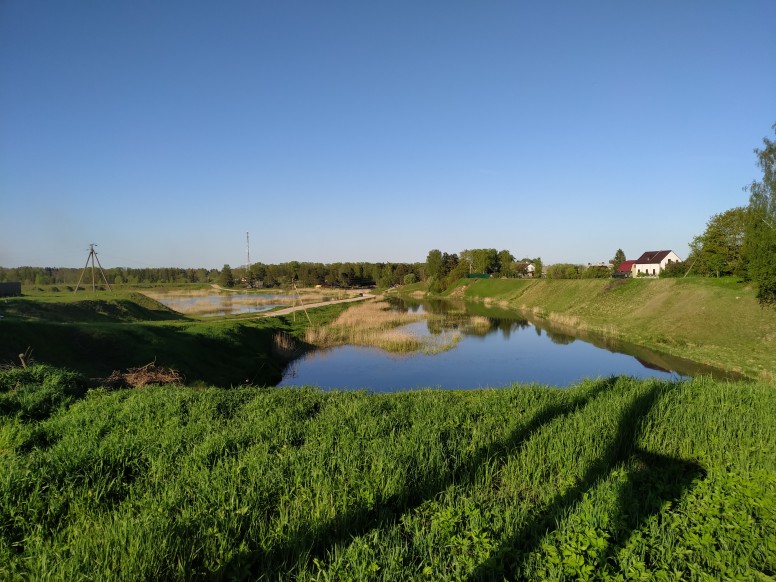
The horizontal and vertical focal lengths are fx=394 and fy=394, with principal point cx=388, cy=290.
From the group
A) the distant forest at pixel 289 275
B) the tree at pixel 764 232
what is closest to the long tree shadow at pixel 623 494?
the tree at pixel 764 232

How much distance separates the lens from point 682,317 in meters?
31.0

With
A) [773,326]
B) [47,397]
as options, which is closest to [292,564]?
[47,397]

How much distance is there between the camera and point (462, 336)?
35406mm

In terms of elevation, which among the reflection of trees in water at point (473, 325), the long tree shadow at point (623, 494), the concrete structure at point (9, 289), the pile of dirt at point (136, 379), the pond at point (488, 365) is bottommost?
the pond at point (488, 365)

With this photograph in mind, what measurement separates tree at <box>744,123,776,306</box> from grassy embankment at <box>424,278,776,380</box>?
1.98 m

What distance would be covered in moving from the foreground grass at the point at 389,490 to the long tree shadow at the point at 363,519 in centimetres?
2

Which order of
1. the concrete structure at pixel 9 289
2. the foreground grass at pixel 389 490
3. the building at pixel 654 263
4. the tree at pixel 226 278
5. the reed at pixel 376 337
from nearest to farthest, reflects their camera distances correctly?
the foreground grass at pixel 389 490, the reed at pixel 376 337, the concrete structure at pixel 9 289, the building at pixel 654 263, the tree at pixel 226 278

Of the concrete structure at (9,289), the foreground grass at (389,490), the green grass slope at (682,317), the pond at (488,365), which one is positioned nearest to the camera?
the foreground grass at (389,490)

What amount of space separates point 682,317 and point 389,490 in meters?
34.9

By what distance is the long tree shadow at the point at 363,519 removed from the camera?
12.0 ft

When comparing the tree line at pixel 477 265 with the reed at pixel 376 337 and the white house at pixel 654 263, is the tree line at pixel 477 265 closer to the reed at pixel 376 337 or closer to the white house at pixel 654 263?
the white house at pixel 654 263

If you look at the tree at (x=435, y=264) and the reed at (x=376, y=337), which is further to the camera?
→ the tree at (x=435, y=264)

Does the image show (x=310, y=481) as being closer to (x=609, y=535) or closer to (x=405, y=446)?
(x=405, y=446)

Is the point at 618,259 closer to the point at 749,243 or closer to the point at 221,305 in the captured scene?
the point at 749,243
